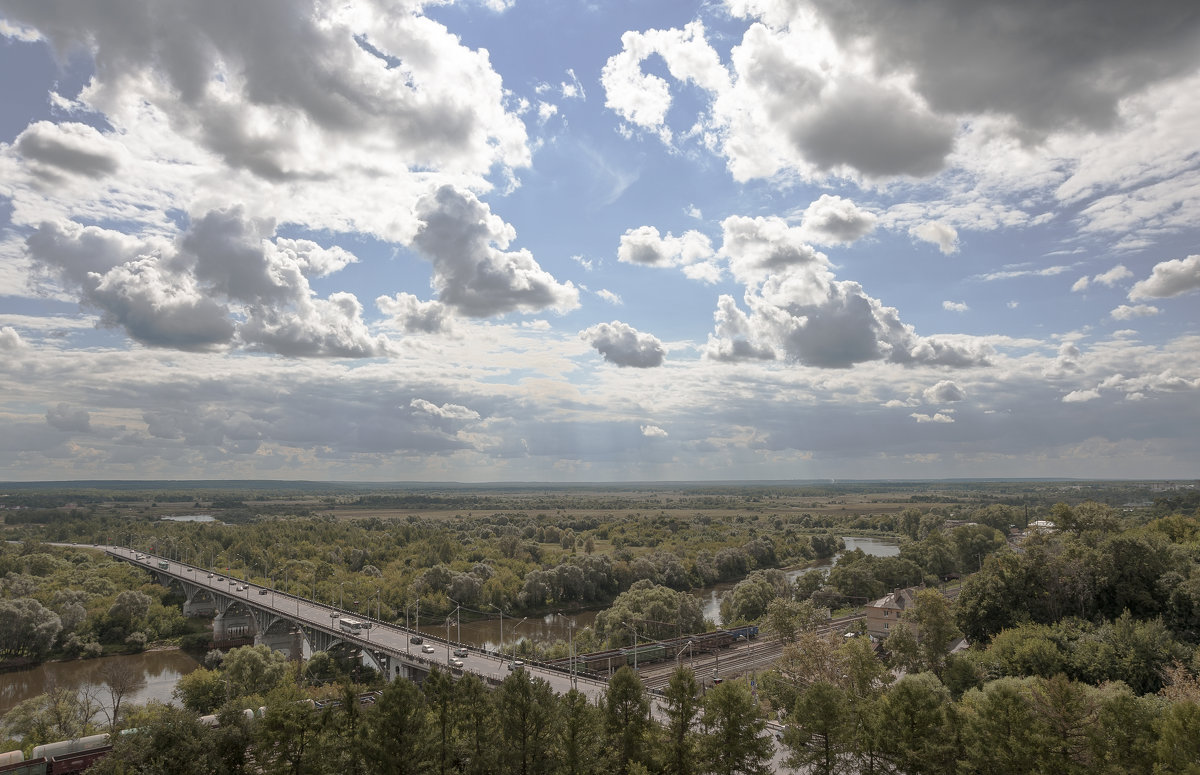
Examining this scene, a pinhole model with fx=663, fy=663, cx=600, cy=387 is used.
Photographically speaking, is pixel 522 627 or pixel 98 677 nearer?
pixel 98 677

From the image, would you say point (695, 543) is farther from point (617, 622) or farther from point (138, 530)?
point (138, 530)

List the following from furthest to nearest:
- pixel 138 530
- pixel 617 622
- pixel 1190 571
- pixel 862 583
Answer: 1. pixel 138 530
2. pixel 862 583
3. pixel 617 622
4. pixel 1190 571

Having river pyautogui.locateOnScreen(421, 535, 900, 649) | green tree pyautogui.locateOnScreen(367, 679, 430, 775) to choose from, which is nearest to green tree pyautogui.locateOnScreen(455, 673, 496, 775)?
green tree pyautogui.locateOnScreen(367, 679, 430, 775)

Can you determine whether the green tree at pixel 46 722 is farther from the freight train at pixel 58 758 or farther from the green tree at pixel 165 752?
the green tree at pixel 165 752

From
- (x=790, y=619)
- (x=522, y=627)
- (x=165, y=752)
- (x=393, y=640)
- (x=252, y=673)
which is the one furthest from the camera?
(x=522, y=627)

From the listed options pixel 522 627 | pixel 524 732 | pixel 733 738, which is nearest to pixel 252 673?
pixel 524 732

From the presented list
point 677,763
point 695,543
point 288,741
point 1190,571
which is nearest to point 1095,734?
point 677,763

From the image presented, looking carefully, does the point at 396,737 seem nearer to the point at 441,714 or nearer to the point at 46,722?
the point at 441,714
